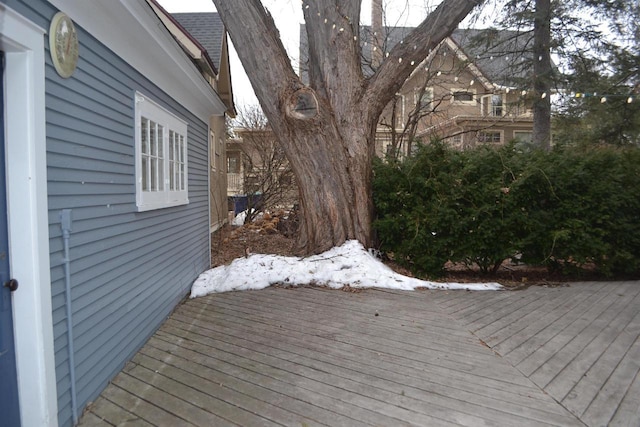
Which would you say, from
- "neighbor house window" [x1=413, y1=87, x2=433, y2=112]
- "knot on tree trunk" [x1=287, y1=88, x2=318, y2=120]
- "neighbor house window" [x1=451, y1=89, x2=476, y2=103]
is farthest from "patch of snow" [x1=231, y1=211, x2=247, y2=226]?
"knot on tree trunk" [x1=287, y1=88, x2=318, y2=120]

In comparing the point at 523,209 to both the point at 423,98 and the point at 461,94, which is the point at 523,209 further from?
the point at 423,98

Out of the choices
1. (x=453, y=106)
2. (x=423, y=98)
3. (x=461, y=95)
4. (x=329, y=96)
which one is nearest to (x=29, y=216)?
(x=329, y=96)

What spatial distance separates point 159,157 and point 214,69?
6.72m

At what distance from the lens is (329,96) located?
21.1 ft

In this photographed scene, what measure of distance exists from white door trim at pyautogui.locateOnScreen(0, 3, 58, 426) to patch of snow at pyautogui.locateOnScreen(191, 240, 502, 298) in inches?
128

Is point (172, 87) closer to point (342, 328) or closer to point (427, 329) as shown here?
point (342, 328)

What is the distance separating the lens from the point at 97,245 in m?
2.80

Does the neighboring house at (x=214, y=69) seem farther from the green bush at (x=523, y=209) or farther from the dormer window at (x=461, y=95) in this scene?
the green bush at (x=523, y=209)

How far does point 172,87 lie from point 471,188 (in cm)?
419

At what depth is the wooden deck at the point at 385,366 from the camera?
8.00 feet

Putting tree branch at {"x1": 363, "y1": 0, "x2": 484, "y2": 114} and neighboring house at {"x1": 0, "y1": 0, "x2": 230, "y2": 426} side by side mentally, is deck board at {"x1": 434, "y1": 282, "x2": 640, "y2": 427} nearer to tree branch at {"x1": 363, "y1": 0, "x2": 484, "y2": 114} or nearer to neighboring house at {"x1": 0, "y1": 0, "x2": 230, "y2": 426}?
neighboring house at {"x1": 0, "y1": 0, "x2": 230, "y2": 426}

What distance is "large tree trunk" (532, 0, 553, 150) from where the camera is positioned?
973 cm

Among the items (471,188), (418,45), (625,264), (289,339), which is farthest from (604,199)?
(289,339)

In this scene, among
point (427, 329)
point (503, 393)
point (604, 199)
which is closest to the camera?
point (503, 393)
